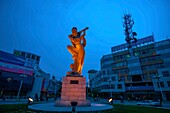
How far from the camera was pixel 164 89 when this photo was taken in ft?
115

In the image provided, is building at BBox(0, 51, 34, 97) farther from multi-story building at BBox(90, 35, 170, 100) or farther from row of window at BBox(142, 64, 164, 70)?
row of window at BBox(142, 64, 164, 70)

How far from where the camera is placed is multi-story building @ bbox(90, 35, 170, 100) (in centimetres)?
3748

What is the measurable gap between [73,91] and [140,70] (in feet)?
128

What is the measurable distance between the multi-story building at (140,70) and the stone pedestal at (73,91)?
113 ft

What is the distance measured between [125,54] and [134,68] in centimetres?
717

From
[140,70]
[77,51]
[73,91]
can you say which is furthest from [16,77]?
[140,70]

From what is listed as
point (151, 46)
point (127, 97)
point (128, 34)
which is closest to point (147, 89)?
point (127, 97)

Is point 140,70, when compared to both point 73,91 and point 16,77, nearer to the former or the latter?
point 73,91

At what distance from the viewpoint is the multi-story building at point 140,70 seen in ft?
123

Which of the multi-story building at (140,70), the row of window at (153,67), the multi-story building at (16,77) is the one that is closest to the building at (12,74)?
the multi-story building at (16,77)

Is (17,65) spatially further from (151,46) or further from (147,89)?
(151,46)

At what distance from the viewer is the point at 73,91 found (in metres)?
9.27

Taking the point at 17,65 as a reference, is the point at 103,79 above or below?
below

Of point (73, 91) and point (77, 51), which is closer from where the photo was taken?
point (73, 91)
